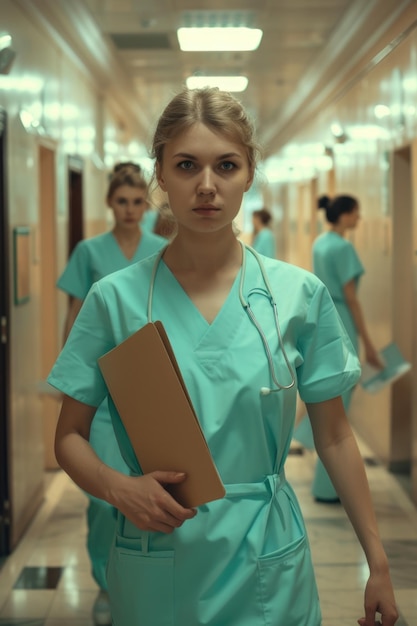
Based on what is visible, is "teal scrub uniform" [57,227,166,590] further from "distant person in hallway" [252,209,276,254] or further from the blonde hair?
"distant person in hallway" [252,209,276,254]

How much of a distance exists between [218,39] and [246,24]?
56 centimetres

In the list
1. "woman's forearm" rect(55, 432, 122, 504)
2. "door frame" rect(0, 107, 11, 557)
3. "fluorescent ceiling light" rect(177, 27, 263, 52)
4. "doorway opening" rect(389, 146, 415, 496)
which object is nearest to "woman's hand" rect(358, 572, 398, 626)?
"woman's forearm" rect(55, 432, 122, 504)

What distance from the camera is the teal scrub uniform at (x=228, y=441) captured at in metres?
1.50

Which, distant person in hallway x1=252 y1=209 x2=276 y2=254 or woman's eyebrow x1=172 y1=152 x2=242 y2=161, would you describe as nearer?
woman's eyebrow x1=172 y1=152 x2=242 y2=161

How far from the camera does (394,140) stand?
607 cm

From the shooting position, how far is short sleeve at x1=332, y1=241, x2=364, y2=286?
5.25m

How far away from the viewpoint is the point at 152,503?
1.39 meters

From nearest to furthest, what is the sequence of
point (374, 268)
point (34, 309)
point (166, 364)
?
Answer: point (166, 364)
point (34, 309)
point (374, 268)

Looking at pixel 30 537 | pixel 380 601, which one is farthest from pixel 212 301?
pixel 30 537

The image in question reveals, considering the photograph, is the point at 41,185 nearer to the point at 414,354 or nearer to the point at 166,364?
the point at 414,354

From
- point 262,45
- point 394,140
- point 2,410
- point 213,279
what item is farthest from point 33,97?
point 213,279

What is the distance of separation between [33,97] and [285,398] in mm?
4175

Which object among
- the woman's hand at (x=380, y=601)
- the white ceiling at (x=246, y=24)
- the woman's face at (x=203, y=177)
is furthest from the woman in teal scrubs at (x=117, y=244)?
the woman's hand at (x=380, y=601)

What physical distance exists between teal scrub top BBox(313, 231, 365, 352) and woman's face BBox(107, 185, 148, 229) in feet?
5.64
